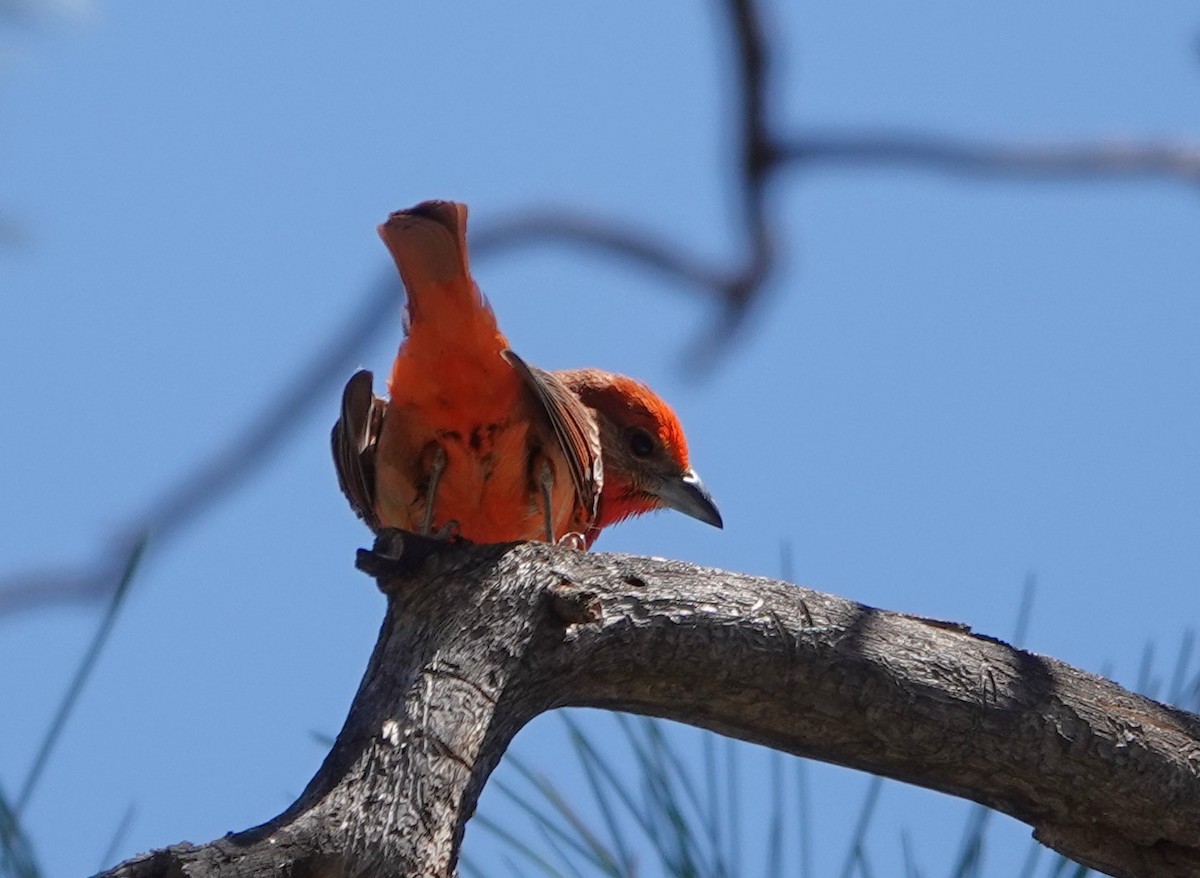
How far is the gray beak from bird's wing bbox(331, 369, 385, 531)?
4.37 ft

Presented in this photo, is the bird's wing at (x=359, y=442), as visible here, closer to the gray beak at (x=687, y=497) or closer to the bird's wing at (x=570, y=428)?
the bird's wing at (x=570, y=428)

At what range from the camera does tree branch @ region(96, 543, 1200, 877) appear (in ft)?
8.55

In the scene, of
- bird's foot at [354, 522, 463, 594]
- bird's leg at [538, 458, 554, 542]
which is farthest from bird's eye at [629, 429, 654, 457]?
bird's foot at [354, 522, 463, 594]

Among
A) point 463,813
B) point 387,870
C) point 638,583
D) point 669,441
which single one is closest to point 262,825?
point 387,870

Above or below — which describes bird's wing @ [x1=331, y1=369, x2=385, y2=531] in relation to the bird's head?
below

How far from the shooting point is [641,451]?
5.52 meters

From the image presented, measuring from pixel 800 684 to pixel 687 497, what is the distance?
2735mm

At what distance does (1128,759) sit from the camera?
287cm

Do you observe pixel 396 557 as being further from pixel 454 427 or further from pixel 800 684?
pixel 454 427

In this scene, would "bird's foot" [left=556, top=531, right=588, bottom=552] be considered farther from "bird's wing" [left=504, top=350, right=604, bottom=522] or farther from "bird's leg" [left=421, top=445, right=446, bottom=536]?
"bird's leg" [left=421, top=445, right=446, bottom=536]

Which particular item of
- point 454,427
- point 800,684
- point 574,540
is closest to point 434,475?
point 454,427

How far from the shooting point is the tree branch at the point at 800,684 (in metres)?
2.61

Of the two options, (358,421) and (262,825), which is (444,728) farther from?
(358,421)

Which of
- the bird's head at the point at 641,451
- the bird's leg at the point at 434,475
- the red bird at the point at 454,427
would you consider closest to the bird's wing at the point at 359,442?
the red bird at the point at 454,427
